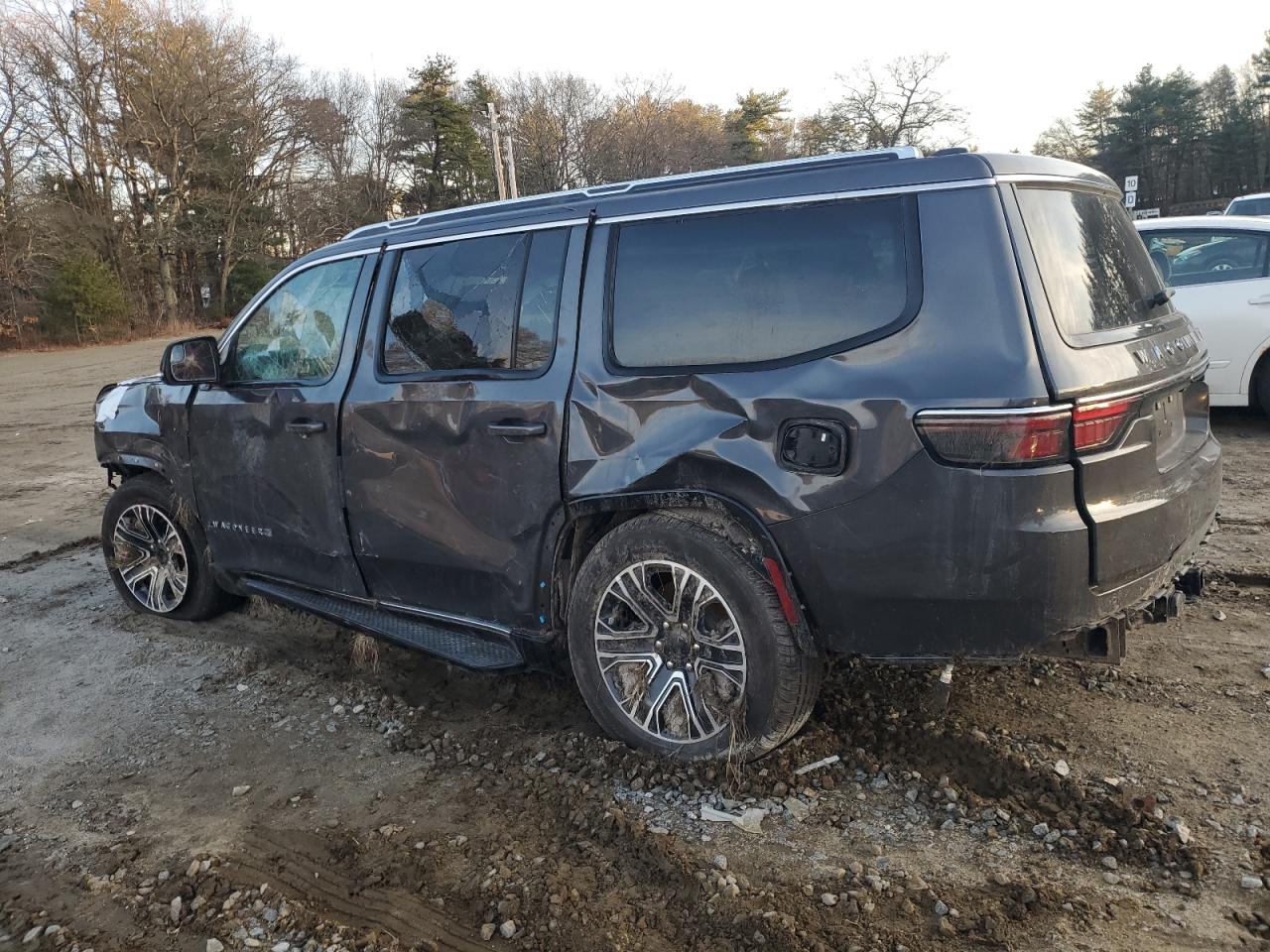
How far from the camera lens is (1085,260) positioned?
3076mm

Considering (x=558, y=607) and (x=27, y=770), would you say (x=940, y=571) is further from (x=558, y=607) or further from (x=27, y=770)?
(x=27, y=770)

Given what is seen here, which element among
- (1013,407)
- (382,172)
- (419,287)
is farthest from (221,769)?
(382,172)

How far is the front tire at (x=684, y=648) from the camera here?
313 cm

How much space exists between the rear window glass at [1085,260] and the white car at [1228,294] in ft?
16.9

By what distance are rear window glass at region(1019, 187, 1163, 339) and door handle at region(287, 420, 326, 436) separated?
2913mm

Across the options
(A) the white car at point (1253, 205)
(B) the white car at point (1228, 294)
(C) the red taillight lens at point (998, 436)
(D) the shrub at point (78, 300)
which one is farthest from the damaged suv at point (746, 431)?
(D) the shrub at point (78, 300)

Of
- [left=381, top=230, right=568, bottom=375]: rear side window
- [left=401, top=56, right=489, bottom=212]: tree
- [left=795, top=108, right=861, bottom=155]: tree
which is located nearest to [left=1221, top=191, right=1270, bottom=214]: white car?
[left=381, top=230, right=568, bottom=375]: rear side window

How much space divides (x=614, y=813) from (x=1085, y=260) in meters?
2.34

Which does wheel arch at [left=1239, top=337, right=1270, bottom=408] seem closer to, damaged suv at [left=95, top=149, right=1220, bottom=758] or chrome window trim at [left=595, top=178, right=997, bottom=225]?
damaged suv at [left=95, top=149, right=1220, bottom=758]

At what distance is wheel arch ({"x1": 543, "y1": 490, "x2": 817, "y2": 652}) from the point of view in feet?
10.1

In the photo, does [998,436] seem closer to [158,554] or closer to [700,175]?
[700,175]

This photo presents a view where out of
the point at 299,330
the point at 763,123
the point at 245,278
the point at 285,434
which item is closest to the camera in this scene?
the point at 285,434

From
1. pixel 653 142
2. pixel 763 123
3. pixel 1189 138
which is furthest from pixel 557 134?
pixel 1189 138

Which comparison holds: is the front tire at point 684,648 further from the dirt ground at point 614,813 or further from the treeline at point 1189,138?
the treeline at point 1189,138
